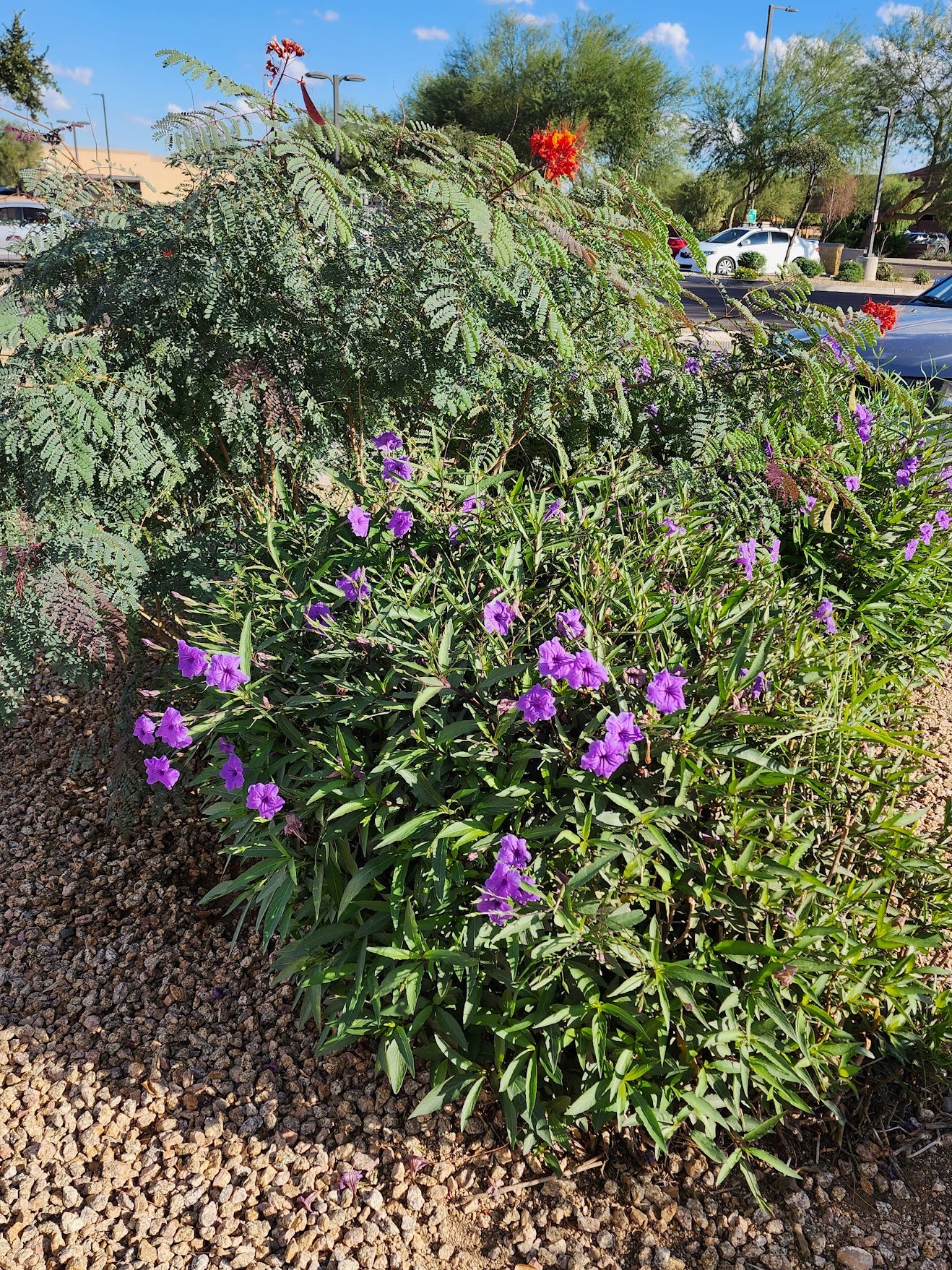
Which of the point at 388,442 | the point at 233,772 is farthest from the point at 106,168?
the point at 233,772

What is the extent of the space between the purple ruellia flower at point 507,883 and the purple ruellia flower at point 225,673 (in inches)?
→ 25.3

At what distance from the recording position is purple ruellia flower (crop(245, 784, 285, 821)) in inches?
73.5

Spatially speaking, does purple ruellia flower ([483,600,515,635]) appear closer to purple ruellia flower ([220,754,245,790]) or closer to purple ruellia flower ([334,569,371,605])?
purple ruellia flower ([334,569,371,605])

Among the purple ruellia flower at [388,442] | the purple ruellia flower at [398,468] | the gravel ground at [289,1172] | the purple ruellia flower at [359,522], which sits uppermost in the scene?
the purple ruellia flower at [388,442]

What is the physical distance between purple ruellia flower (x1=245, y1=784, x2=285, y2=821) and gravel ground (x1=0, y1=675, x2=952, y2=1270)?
0.75m

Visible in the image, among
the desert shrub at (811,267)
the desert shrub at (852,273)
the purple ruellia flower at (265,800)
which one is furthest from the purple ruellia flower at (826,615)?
the desert shrub at (852,273)

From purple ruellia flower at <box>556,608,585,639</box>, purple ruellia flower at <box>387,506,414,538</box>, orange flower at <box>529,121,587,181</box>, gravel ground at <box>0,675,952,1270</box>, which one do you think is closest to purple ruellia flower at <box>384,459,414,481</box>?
purple ruellia flower at <box>387,506,414,538</box>

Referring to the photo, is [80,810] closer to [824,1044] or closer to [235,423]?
[235,423]

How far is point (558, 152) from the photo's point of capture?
11.7 ft

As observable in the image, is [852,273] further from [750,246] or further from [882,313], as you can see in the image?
[882,313]

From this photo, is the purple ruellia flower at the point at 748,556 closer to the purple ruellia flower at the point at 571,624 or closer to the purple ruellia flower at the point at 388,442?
the purple ruellia flower at the point at 571,624

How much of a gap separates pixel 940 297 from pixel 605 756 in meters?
→ 7.79

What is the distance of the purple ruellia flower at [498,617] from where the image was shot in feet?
6.37

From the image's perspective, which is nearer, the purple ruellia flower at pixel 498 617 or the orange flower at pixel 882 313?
the purple ruellia flower at pixel 498 617
